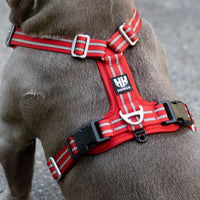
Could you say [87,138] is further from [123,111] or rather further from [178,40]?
[178,40]

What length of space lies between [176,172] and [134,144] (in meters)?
0.16

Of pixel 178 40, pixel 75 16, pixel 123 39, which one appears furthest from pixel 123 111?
pixel 178 40

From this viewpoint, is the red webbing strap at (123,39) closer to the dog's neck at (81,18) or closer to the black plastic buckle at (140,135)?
the dog's neck at (81,18)

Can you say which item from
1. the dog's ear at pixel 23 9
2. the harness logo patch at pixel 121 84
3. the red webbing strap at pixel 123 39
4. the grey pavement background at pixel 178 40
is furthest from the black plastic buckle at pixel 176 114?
the grey pavement background at pixel 178 40

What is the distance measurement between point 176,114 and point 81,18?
485 mm

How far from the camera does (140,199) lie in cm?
116

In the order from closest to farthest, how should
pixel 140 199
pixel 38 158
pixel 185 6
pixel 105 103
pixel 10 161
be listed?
1. pixel 140 199
2. pixel 105 103
3. pixel 10 161
4. pixel 38 158
5. pixel 185 6

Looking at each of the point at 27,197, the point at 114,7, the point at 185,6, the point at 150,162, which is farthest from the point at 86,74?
the point at 185,6

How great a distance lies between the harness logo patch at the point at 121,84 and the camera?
1.24 m

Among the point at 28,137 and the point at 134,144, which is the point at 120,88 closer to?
the point at 134,144

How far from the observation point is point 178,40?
4008 millimetres

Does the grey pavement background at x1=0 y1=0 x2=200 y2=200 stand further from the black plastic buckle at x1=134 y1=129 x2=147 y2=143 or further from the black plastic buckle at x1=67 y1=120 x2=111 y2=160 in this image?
the black plastic buckle at x1=134 y1=129 x2=147 y2=143

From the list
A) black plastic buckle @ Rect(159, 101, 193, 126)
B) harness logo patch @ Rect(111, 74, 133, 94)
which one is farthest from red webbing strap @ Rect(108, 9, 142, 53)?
black plastic buckle @ Rect(159, 101, 193, 126)

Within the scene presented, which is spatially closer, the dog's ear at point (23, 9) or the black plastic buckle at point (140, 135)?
the black plastic buckle at point (140, 135)
